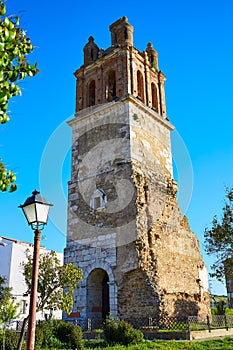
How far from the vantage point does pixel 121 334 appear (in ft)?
33.9

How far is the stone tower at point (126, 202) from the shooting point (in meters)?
13.6

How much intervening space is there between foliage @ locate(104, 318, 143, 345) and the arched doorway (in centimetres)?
336

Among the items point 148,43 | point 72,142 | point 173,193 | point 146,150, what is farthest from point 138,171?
point 148,43

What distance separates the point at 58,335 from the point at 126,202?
5673mm

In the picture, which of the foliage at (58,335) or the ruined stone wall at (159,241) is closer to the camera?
the foliage at (58,335)

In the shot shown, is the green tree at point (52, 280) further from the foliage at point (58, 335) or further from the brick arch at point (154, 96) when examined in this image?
the brick arch at point (154, 96)

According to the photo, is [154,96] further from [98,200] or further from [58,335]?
[58,335]

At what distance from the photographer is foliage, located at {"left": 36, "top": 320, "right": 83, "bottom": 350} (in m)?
10.2

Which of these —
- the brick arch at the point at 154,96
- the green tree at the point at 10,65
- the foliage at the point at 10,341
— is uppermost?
the brick arch at the point at 154,96

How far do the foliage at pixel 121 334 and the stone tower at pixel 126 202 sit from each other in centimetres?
222

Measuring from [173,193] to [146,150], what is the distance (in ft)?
8.22

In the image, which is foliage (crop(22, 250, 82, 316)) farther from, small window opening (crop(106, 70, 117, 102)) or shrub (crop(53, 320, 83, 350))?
small window opening (crop(106, 70, 117, 102))

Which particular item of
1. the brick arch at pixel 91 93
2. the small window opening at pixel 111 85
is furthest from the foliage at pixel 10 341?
the brick arch at pixel 91 93

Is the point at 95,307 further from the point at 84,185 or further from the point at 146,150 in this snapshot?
the point at 146,150
